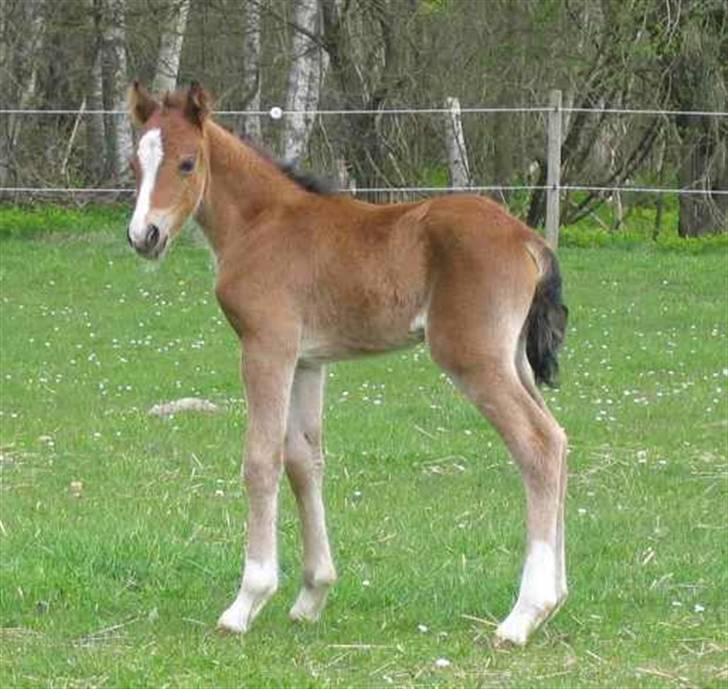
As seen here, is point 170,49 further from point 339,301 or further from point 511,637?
point 511,637

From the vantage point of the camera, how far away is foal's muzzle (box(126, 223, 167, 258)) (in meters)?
6.43

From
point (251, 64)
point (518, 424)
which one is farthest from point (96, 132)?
point (518, 424)

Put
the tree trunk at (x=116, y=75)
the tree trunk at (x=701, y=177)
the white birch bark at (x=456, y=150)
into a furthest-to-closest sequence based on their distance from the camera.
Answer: the tree trunk at (x=116, y=75), the tree trunk at (x=701, y=177), the white birch bark at (x=456, y=150)

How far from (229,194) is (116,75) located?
19.1 m

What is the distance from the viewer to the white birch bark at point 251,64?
25.2m

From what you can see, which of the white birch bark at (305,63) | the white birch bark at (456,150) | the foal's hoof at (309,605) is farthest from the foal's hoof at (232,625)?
the white birch bark at (305,63)

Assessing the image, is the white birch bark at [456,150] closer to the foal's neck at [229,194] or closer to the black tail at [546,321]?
the foal's neck at [229,194]

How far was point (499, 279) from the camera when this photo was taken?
6488 millimetres

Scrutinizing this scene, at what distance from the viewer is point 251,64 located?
26.1 metres

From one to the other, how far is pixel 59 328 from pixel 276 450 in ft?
33.6

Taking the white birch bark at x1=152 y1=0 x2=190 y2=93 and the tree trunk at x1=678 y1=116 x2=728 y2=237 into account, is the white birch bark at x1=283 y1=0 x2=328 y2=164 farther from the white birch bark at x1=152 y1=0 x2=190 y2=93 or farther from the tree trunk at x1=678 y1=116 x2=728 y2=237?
the tree trunk at x1=678 y1=116 x2=728 y2=237

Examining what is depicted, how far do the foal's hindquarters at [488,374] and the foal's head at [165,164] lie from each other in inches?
20.0

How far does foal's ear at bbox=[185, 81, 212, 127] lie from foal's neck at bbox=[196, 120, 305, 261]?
0.09 m

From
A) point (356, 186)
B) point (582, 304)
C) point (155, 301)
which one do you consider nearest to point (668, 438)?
point (582, 304)
